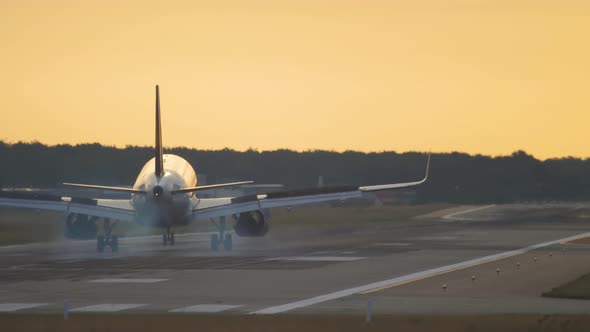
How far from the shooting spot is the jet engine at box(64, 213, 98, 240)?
6925 cm

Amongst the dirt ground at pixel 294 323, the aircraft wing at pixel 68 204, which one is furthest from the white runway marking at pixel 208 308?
the aircraft wing at pixel 68 204

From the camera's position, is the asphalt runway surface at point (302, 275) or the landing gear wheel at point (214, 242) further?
the landing gear wheel at point (214, 242)

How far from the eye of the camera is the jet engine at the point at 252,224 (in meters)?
70.8

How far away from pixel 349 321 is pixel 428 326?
83.2 inches

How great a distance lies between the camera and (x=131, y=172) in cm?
15412

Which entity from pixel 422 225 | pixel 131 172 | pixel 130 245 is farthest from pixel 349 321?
pixel 131 172

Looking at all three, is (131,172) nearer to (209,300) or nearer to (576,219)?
(576,219)

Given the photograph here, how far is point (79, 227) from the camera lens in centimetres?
6938

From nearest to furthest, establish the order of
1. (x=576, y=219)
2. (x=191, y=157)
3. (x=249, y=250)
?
(x=249, y=250) → (x=576, y=219) → (x=191, y=157)

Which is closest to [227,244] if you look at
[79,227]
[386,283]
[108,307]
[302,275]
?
[79,227]

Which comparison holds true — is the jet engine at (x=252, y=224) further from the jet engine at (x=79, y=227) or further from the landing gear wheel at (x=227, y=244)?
the jet engine at (x=79, y=227)

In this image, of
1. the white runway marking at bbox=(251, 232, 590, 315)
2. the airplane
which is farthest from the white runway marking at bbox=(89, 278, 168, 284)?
the airplane

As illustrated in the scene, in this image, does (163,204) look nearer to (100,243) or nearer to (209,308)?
(100,243)

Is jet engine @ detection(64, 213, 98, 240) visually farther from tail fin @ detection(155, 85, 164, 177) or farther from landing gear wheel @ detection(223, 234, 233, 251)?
landing gear wheel @ detection(223, 234, 233, 251)
